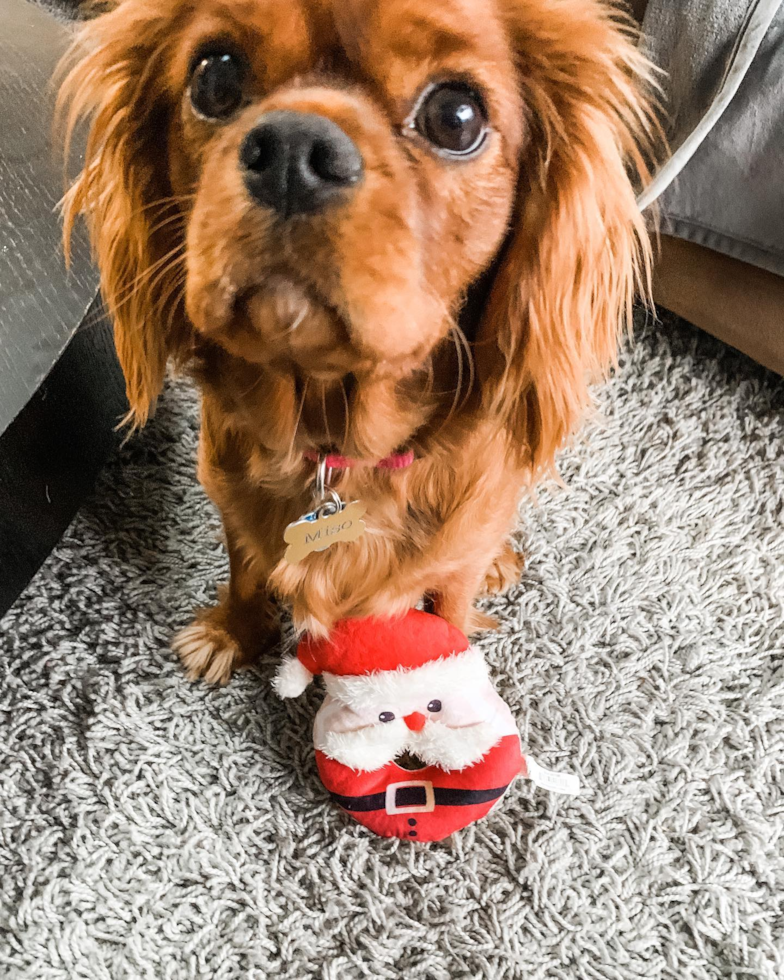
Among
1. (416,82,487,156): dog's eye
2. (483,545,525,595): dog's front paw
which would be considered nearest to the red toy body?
(483,545,525,595): dog's front paw

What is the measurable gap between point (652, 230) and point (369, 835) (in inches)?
50.5

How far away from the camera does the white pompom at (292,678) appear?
4.18 feet

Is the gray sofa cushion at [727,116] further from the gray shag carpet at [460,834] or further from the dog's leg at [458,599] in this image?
the dog's leg at [458,599]

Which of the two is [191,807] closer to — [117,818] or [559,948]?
[117,818]

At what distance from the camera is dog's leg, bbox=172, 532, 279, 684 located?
1396mm

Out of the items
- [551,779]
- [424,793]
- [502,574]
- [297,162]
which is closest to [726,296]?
[502,574]

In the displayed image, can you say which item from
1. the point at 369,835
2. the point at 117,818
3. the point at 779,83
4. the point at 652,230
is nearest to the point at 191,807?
the point at 117,818

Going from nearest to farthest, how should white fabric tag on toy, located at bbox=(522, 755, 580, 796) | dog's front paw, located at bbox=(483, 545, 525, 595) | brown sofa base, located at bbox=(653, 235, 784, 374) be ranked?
white fabric tag on toy, located at bbox=(522, 755, 580, 796) → dog's front paw, located at bbox=(483, 545, 525, 595) → brown sofa base, located at bbox=(653, 235, 784, 374)

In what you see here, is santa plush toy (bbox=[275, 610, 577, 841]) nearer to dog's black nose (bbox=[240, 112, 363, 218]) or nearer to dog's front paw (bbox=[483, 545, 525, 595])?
dog's front paw (bbox=[483, 545, 525, 595])

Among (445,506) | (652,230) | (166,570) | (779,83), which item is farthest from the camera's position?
(652,230)

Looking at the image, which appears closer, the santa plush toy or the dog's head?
the dog's head

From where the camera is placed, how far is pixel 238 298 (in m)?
0.75

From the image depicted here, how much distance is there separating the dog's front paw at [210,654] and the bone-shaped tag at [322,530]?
1.35 ft

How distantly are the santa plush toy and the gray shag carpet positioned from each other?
0.25 feet
